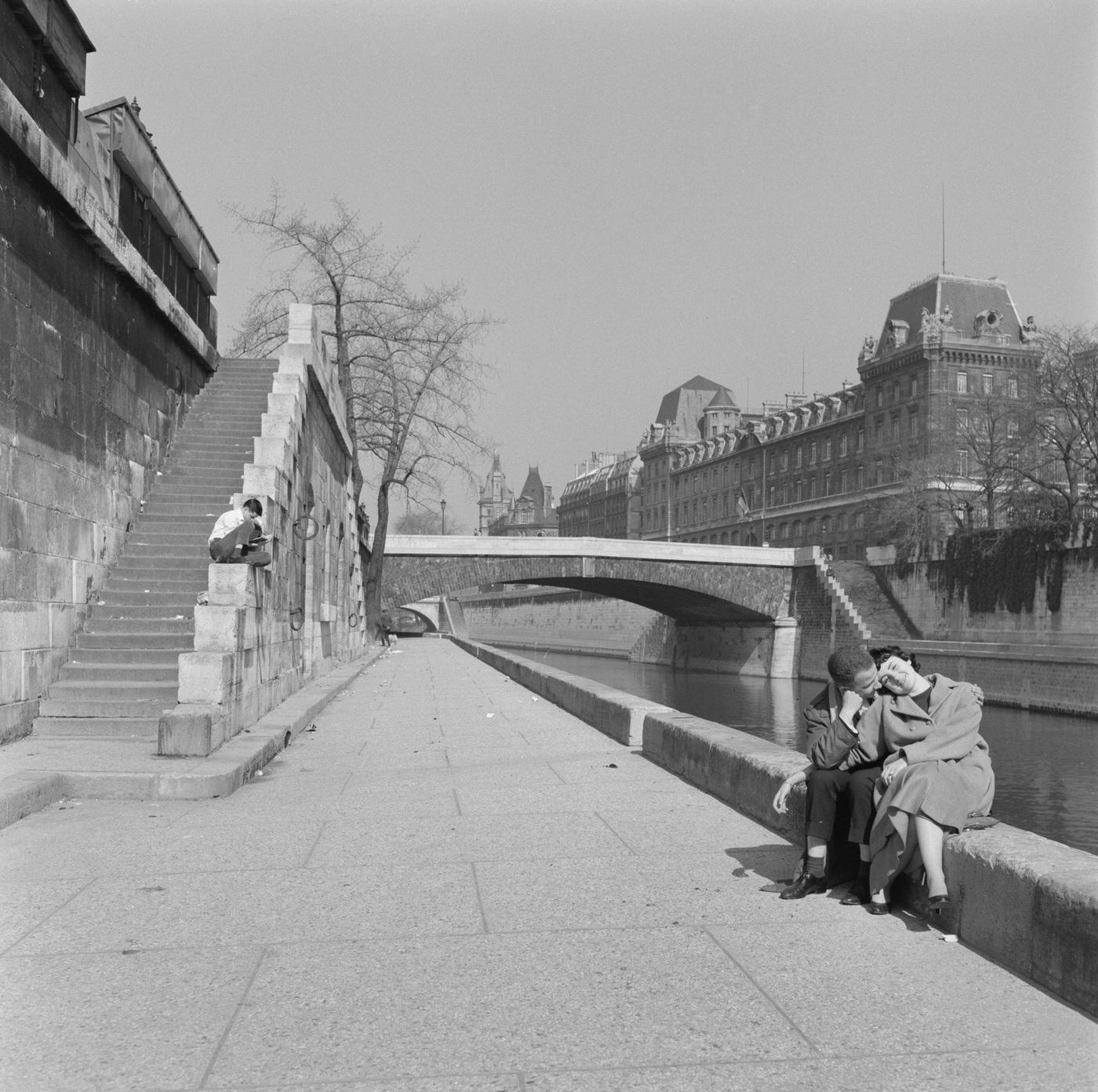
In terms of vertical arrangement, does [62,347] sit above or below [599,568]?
below

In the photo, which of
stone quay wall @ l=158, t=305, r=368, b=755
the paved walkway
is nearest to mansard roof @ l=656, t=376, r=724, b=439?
stone quay wall @ l=158, t=305, r=368, b=755

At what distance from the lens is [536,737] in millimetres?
11562

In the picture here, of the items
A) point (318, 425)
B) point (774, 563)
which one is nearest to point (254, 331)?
point (318, 425)

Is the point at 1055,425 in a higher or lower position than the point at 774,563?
higher

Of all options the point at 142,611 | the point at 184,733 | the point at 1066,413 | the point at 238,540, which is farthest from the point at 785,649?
the point at 184,733

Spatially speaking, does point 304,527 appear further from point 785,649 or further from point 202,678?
point 785,649

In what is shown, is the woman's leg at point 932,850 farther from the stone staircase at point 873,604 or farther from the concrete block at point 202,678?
the stone staircase at point 873,604

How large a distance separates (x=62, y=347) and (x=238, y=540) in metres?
2.12

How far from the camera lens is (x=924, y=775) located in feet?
14.8

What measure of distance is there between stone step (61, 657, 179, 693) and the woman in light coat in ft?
22.0

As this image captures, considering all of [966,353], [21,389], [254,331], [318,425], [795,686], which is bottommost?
[795,686]

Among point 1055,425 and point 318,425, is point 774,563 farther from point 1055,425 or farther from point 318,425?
point 318,425

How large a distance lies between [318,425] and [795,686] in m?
34.1

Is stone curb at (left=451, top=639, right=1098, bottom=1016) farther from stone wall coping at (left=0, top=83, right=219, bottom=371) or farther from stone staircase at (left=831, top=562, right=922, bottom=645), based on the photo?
stone staircase at (left=831, top=562, right=922, bottom=645)
